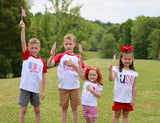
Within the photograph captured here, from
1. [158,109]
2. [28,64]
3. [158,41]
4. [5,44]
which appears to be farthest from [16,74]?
[158,41]

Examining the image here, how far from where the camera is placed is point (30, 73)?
4559mm

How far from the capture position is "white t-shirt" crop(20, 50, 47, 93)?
4527mm

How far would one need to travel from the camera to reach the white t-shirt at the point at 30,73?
4.53 metres

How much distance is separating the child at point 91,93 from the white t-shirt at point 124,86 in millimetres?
418

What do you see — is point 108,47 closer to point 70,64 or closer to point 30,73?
point 70,64

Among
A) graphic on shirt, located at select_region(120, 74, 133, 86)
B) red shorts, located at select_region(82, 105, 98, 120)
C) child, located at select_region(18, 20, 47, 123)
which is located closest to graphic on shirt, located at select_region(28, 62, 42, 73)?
child, located at select_region(18, 20, 47, 123)

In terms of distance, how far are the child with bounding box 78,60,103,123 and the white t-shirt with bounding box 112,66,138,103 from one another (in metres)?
0.42

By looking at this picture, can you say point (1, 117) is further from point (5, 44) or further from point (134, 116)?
point (5, 44)

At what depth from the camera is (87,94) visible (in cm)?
446

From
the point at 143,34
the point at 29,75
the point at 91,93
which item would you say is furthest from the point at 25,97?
the point at 143,34

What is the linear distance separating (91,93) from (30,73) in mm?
1357

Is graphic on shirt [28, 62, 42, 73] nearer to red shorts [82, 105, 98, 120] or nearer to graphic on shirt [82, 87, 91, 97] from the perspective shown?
graphic on shirt [82, 87, 91, 97]

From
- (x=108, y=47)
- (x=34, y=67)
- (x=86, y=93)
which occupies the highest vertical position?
(x=108, y=47)

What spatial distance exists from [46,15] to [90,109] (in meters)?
31.1
